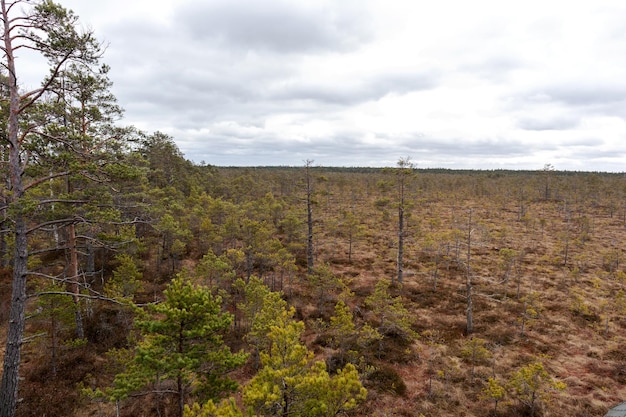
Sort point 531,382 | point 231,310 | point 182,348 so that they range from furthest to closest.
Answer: point 231,310
point 531,382
point 182,348

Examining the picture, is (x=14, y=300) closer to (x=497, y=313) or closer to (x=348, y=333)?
(x=348, y=333)

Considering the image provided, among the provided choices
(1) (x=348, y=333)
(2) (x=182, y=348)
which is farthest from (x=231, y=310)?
(2) (x=182, y=348)

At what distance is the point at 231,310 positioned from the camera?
859 inches

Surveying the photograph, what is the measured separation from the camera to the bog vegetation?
8445 mm

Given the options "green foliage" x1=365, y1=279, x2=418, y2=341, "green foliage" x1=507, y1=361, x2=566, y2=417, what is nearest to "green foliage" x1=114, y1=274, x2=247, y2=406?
"green foliage" x1=365, y1=279, x2=418, y2=341

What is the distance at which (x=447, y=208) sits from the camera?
208 feet

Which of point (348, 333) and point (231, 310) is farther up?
point (348, 333)

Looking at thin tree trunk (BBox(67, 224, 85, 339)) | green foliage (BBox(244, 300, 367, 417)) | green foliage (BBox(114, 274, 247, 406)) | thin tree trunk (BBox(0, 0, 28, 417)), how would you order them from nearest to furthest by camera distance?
green foliage (BBox(244, 300, 367, 417)) < green foliage (BBox(114, 274, 247, 406)) < thin tree trunk (BBox(0, 0, 28, 417)) < thin tree trunk (BBox(67, 224, 85, 339))

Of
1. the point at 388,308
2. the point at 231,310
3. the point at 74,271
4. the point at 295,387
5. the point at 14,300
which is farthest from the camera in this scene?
the point at 231,310

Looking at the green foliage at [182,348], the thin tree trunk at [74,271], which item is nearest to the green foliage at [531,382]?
the green foliage at [182,348]

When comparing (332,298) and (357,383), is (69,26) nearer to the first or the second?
(357,383)

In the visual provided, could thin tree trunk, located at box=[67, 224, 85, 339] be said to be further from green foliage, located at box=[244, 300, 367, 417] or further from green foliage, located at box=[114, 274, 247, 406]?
green foliage, located at box=[244, 300, 367, 417]

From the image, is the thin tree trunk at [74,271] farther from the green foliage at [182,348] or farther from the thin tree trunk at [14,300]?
the green foliage at [182,348]

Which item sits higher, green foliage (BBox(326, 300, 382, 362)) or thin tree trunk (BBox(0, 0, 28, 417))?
thin tree trunk (BBox(0, 0, 28, 417))
